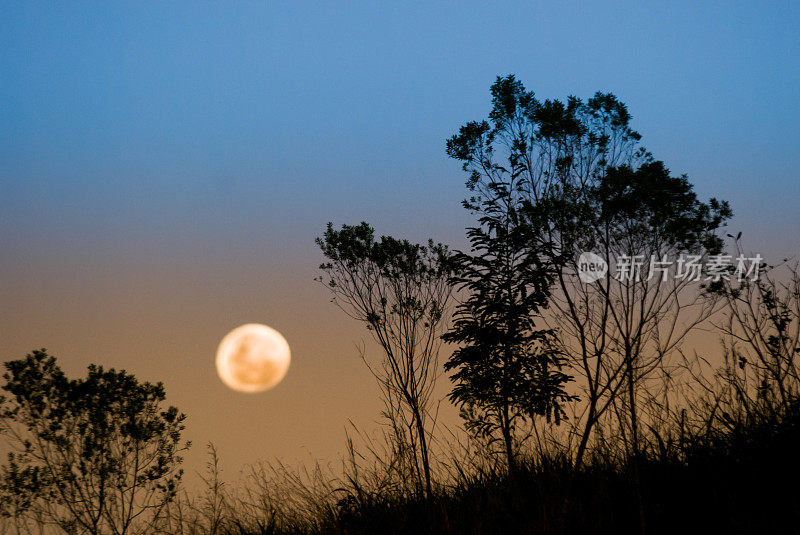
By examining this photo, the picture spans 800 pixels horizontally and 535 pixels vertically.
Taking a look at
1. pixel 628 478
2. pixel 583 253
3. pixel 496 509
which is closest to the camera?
pixel 496 509

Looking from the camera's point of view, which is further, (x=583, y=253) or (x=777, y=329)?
(x=583, y=253)

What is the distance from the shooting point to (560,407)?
10680 mm

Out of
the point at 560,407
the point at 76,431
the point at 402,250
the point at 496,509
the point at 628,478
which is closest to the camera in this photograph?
the point at 496,509

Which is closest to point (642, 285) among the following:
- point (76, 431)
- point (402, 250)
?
point (402, 250)

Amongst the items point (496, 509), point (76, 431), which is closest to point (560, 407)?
point (496, 509)

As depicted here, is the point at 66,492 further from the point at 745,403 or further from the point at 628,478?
the point at 745,403

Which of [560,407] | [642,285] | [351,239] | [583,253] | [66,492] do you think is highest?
[351,239]

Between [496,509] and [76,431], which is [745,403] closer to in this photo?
[496,509]

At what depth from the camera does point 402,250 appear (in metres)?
13.2

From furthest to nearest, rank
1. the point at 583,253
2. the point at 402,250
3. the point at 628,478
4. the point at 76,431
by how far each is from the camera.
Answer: the point at 402,250 → the point at 583,253 → the point at 76,431 → the point at 628,478

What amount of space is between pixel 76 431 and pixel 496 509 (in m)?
9.66

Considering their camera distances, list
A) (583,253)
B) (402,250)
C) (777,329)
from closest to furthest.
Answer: (777,329) → (583,253) → (402,250)

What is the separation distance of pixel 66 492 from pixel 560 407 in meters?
9.61

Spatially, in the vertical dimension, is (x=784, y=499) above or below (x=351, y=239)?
below
